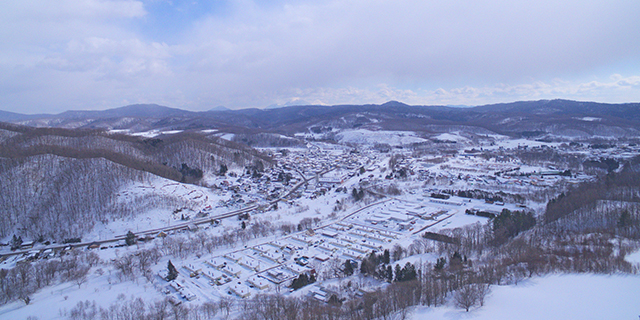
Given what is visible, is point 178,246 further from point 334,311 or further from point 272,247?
point 334,311

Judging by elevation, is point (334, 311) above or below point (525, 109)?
below

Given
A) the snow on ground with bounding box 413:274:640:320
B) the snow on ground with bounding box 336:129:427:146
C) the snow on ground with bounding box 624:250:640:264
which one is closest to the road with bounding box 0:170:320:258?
the snow on ground with bounding box 413:274:640:320

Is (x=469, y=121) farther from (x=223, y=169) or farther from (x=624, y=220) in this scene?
(x=624, y=220)

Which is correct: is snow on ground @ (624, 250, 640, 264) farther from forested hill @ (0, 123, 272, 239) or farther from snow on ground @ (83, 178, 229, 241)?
forested hill @ (0, 123, 272, 239)

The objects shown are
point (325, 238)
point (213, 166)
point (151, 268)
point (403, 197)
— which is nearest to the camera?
point (151, 268)

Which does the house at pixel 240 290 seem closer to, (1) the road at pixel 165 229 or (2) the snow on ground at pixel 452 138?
(1) the road at pixel 165 229

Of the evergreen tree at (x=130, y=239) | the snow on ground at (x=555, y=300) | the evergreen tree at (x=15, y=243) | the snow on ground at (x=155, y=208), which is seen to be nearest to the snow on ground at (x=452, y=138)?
the snow on ground at (x=155, y=208)

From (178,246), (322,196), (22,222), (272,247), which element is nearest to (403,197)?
(322,196)
